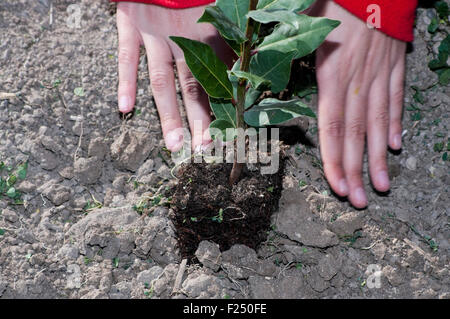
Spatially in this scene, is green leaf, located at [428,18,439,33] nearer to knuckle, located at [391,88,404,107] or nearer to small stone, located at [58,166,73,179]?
knuckle, located at [391,88,404,107]

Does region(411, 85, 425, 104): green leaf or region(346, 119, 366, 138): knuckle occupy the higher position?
region(411, 85, 425, 104): green leaf

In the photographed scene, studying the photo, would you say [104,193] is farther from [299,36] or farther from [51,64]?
[299,36]

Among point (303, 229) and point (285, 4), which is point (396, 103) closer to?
point (303, 229)

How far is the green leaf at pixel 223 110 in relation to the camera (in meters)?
1.15

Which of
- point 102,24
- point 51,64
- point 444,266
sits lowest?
point 444,266

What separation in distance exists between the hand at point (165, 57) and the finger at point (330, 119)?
1.01 ft

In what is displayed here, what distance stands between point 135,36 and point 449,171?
42.7 inches

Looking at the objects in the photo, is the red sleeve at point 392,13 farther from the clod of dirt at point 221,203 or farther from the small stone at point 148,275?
the small stone at point 148,275

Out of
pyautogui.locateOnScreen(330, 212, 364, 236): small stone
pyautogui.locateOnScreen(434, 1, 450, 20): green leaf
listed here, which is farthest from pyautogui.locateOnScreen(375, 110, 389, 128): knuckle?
pyautogui.locateOnScreen(434, 1, 450, 20): green leaf

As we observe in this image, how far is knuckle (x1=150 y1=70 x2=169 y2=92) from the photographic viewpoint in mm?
1595

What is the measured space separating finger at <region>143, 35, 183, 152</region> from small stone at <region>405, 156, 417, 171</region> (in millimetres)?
712

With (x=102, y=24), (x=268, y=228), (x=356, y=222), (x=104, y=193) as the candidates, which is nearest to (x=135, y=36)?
(x=102, y=24)

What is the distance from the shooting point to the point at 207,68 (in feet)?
3.43

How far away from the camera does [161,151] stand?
153 centimetres
